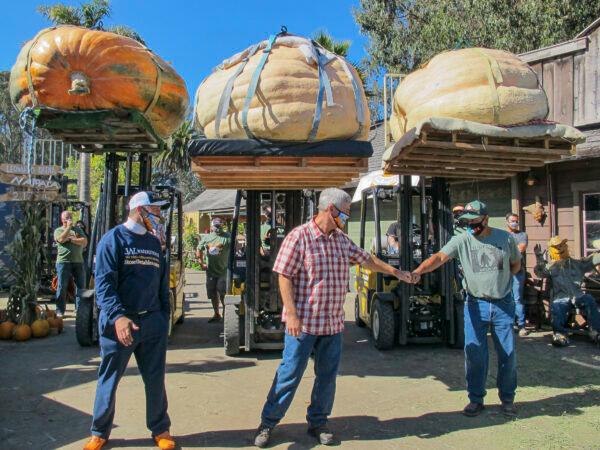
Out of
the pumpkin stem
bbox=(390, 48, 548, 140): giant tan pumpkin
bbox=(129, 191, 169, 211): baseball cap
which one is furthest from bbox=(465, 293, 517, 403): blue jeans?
the pumpkin stem

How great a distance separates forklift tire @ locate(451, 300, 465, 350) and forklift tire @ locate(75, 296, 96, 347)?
16.8ft

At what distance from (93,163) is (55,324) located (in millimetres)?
15942

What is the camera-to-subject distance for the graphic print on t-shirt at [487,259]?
489 centimetres

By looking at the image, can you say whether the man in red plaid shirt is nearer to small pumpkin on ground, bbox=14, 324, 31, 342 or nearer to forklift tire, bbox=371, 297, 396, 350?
forklift tire, bbox=371, 297, 396, 350

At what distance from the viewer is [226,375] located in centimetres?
621

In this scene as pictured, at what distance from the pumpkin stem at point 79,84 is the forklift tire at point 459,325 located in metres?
5.48

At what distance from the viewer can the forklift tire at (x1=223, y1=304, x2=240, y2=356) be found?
692cm

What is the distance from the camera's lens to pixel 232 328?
695 cm

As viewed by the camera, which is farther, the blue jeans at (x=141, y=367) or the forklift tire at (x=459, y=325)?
the forklift tire at (x=459, y=325)

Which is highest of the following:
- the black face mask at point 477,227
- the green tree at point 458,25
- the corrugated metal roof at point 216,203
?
the green tree at point 458,25

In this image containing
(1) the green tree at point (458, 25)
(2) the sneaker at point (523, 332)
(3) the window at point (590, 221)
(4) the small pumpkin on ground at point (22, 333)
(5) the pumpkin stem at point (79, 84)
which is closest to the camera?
(5) the pumpkin stem at point (79, 84)

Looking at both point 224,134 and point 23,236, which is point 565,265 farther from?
point 23,236

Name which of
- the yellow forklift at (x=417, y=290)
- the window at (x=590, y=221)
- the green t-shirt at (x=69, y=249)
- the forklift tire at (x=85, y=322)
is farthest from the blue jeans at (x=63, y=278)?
the window at (x=590, y=221)

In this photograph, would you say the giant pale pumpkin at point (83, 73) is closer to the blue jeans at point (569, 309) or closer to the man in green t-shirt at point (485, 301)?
the man in green t-shirt at point (485, 301)
